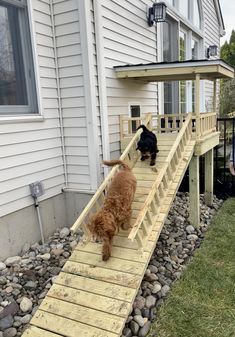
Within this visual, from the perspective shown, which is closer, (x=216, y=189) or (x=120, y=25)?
(x=120, y=25)

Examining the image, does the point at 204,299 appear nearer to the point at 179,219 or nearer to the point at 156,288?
the point at 156,288

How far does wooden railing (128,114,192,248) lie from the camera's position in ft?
9.96

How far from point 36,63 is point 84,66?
631 millimetres

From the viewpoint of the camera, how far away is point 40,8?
3984 mm

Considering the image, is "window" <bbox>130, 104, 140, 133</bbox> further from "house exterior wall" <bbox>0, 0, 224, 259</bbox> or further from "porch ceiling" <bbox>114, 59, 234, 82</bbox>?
"porch ceiling" <bbox>114, 59, 234, 82</bbox>

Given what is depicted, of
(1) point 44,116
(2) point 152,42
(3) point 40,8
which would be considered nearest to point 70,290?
(1) point 44,116

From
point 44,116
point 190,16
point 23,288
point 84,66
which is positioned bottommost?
point 23,288

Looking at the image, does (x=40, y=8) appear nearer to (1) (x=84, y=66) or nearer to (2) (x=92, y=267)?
(1) (x=84, y=66)

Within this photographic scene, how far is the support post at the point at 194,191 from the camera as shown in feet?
15.4

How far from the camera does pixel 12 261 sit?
3.65 metres

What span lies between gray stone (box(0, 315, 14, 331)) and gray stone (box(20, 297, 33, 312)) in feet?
0.47

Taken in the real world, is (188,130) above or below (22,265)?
above

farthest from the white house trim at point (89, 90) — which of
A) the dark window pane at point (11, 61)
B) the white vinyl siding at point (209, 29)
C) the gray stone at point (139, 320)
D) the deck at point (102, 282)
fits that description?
the white vinyl siding at point (209, 29)

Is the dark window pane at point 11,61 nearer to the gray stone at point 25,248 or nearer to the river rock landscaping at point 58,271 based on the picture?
the gray stone at point 25,248
